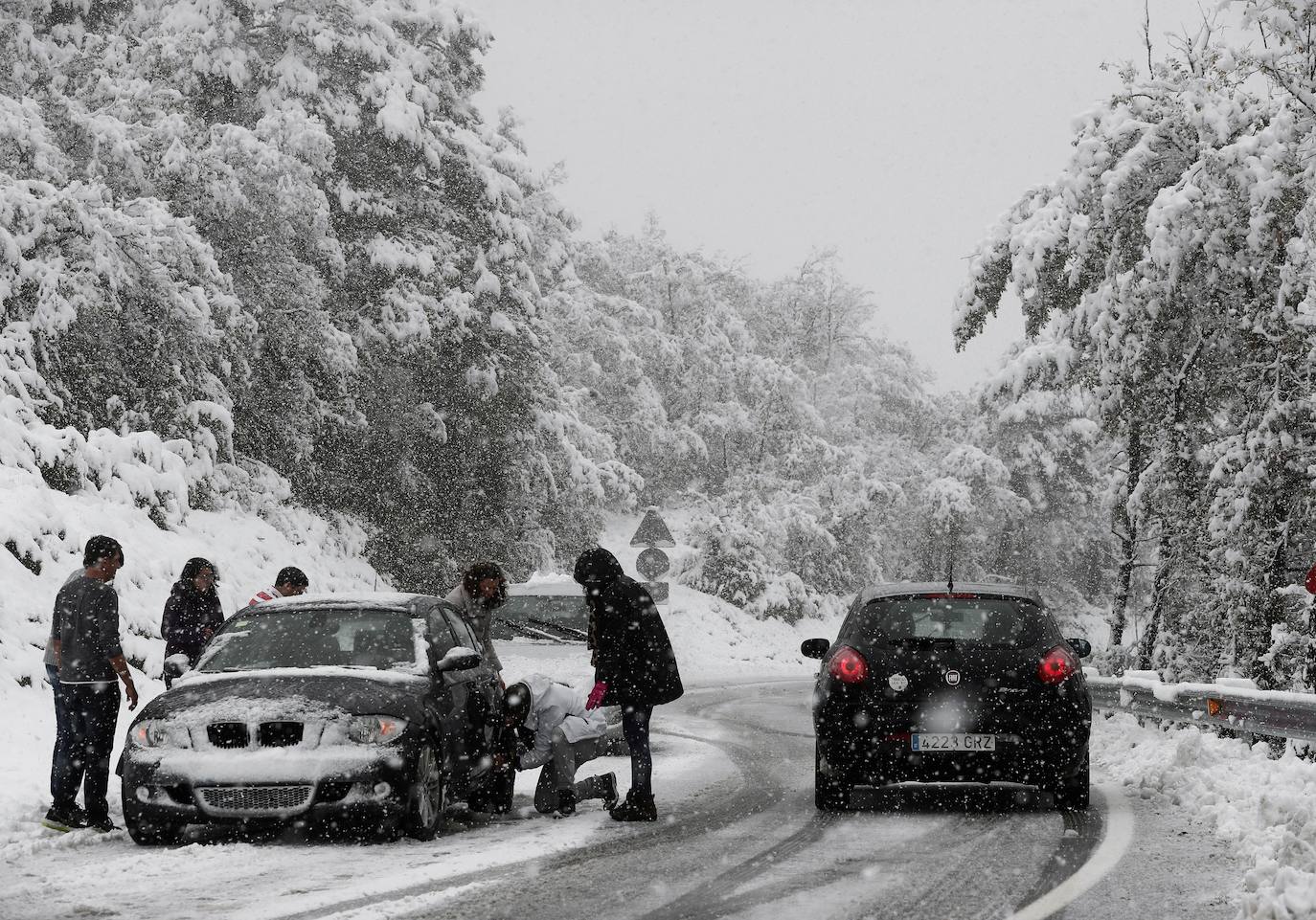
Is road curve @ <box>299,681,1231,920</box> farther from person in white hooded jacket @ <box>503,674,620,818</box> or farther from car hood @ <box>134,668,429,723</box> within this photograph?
car hood @ <box>134,668,429,723</box>

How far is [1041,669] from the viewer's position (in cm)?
1012

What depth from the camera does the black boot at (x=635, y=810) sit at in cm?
958

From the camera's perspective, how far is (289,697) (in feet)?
28.9

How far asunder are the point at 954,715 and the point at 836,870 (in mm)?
2537

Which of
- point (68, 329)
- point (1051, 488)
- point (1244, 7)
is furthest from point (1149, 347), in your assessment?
point (1051, 488)

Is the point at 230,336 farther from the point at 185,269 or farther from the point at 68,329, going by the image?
the point at 68,329

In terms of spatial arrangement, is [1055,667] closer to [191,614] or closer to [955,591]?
[955,591]

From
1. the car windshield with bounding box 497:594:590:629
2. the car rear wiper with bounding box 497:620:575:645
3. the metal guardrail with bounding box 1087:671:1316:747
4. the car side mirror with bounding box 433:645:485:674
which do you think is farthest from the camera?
the car windshield with bounding box 497:594:590:629

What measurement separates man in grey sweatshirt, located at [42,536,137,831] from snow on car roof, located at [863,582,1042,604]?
4.74 metres

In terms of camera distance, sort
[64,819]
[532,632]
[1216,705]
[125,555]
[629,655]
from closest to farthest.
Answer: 1. [64,819]
2. [629,655]
3. [1216,705]
4. [125,555]
5. [532,632]

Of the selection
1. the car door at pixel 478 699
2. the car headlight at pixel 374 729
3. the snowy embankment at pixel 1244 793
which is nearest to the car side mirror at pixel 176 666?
the car headlight at pixel 374 729

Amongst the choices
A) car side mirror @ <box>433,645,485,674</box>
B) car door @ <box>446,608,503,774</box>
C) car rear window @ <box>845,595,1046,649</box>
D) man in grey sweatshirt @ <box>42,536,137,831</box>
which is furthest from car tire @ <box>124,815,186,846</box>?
car rear window @ <box>845,595,1046,649</box>

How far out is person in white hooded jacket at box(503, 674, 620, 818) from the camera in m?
10.1

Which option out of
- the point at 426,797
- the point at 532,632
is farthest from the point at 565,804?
the point at 532,632
